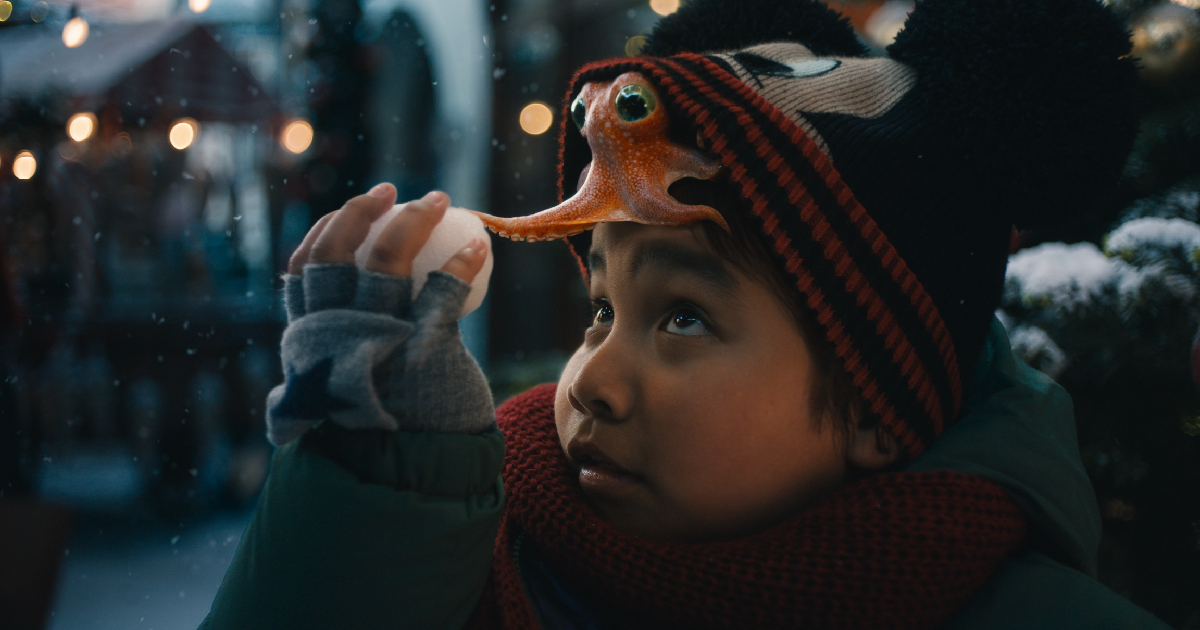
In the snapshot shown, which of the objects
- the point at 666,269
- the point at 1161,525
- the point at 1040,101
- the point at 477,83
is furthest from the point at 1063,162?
the point at 477,83

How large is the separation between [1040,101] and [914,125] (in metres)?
0.12

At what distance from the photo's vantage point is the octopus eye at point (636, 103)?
776 millimetres

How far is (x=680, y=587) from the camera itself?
0.72 meters

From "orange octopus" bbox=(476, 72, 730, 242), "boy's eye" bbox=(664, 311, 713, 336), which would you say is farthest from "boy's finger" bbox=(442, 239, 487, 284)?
"boy's eye" bbox=(664, 311, 713, 336)

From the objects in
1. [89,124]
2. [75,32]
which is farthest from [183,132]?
[75,32]

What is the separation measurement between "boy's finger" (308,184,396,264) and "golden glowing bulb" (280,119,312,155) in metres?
1.14

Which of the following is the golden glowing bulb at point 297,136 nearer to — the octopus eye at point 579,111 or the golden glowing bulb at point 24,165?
the golden glowing bulb at point 24,165

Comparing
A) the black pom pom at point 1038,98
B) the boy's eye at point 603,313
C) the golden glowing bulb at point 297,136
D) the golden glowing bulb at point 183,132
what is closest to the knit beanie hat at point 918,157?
the black pom pom at point 1038,98

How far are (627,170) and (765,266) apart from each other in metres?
0.17

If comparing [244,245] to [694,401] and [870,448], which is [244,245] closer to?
[694,401]

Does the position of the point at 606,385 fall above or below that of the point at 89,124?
below

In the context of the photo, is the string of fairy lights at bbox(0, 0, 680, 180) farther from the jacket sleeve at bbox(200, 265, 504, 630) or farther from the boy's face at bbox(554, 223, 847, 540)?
the jacket sleeve at bbox(200, 265, 504, 630)

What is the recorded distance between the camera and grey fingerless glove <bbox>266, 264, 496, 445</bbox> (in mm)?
591

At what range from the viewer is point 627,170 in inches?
30.3
